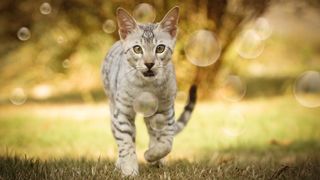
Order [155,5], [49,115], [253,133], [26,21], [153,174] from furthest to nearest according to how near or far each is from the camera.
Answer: [26,21], [49,115], [155,5], [253,133], [153,174]

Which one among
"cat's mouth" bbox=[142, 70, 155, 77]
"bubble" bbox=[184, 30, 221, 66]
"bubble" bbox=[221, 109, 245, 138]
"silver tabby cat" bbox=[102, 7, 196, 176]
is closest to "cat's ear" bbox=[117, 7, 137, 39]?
"silver tabby cat" bbox=[102, 7, 196, 176]

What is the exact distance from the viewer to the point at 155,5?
6.68m

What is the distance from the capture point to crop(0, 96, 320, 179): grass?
3496 mm

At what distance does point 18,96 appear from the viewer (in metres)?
8.98

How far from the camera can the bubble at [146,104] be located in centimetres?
345

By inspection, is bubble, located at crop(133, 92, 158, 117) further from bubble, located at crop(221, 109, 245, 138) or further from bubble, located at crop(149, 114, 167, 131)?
bubble, located at crop(221, 109, 245, 138)

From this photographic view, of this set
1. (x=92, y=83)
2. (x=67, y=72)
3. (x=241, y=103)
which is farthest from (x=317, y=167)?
(x=92, y=83)

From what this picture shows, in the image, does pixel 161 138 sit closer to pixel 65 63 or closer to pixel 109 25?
pixel 109 25

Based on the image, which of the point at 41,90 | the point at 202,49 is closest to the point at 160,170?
the point at 202,49

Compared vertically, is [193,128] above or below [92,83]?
below

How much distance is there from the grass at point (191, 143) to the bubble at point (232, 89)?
327mm

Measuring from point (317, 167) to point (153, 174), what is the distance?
113 cm

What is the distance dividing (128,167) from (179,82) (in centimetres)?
421

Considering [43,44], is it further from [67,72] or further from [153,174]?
[153,174]
